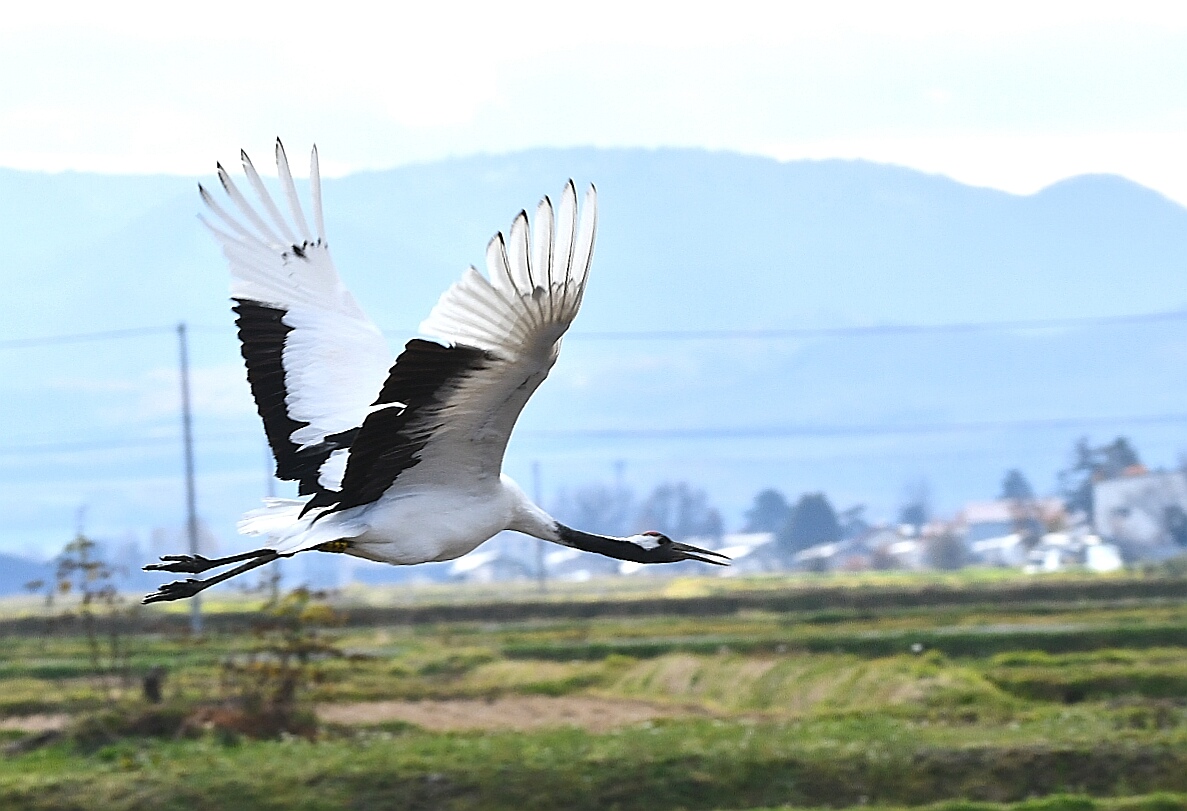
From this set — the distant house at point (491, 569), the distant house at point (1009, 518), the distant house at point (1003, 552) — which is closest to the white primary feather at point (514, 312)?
the distant house at point (1003, 552)

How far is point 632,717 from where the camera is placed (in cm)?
2589

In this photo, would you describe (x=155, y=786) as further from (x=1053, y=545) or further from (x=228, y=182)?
(x=1053, y=545)

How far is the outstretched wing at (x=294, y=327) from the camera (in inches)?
395

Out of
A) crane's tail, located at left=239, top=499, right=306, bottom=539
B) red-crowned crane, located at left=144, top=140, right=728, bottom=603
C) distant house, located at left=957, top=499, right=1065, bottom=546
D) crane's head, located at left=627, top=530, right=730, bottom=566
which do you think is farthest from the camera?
distant house, located at left=957, top=499, right=1065, bottom=546

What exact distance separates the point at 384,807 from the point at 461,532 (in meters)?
Result: 9.30

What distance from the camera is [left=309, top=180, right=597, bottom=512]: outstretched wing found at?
7.58 m

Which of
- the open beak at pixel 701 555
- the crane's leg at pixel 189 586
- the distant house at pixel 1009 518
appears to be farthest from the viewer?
the distant house at pixel 1009 518

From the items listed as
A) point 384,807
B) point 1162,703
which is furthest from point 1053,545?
point 384,807

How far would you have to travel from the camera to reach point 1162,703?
23094 millimetres

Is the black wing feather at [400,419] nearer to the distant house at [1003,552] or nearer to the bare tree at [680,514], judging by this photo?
the distant house at [1003,552]

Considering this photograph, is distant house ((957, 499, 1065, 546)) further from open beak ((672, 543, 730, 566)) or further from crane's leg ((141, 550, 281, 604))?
crane's leg ((141, 550, 281, 604))

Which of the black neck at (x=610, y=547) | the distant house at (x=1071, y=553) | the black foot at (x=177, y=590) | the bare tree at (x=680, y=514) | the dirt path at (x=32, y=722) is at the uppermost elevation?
the bare tree at (x=680, y=514)

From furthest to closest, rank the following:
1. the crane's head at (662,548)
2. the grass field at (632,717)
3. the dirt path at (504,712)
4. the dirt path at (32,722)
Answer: the dirt path at (504,712)
the dirt path at (32,722)
the grass field at (632,717)
the crane's head at (662,548)

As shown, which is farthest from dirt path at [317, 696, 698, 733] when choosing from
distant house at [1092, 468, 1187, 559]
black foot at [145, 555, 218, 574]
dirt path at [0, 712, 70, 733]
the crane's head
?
distant house at [1092, 468, 1187, 559]
